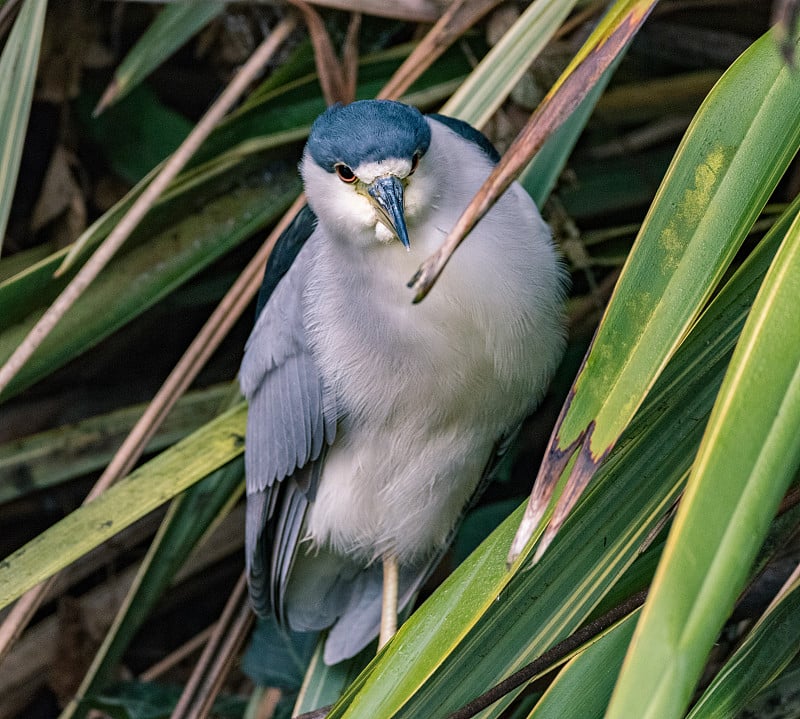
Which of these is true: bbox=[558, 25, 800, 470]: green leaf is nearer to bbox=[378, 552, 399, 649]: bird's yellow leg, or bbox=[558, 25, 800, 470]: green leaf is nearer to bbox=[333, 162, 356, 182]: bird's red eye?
bbox=[333, 162, 356, 182]: bird's red eye

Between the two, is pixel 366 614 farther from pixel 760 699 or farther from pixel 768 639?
pixel 768 639

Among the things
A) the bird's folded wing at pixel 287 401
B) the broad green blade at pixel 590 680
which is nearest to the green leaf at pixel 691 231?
the broad green blade at pixel 590 680

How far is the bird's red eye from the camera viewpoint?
132 cm

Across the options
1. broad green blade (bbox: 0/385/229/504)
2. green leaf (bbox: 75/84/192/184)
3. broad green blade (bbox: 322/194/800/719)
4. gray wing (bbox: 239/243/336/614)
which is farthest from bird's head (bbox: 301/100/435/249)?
green leaf (bbox: 75/84/192/184)

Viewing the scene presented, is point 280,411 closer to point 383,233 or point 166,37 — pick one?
point 383,233

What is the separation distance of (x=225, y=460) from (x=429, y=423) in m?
0.33

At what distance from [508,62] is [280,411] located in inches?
26.3

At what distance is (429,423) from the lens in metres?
1.56

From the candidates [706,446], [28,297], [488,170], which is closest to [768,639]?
[706,446]

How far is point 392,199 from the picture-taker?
1.27 meters

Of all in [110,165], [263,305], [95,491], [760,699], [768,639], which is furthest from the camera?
[110,165]

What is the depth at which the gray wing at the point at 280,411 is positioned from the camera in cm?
158

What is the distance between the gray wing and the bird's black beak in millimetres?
317

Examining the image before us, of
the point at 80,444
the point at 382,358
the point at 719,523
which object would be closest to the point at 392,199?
the point at 382,358
